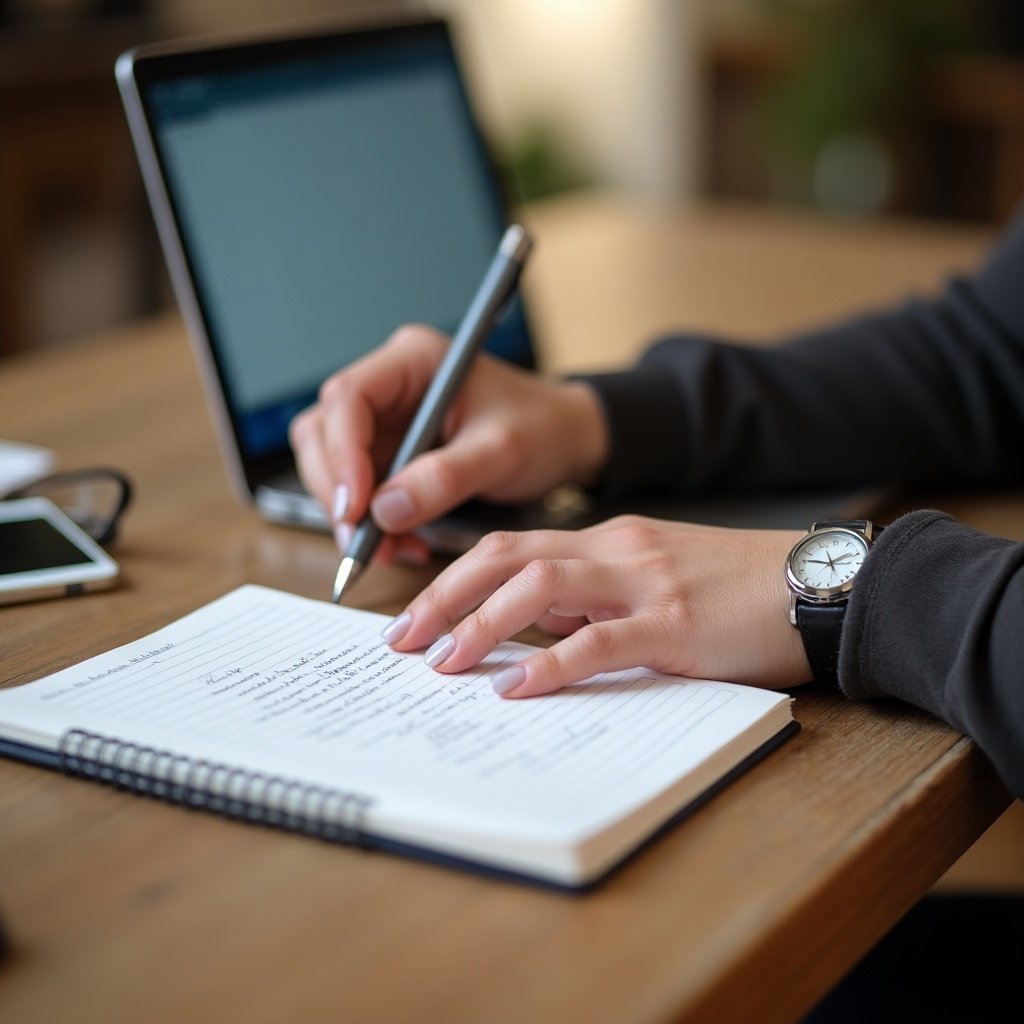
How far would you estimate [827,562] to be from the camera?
67 centimetres

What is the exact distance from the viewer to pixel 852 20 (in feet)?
13.4

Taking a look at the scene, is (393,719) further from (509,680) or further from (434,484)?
(434,484)

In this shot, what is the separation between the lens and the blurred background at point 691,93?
4066 mm

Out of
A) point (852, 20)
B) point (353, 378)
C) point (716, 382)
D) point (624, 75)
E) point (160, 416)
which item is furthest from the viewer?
point (624, 75)

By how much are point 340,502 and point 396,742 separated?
0.86 feet

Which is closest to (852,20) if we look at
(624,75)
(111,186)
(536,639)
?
(624,75)

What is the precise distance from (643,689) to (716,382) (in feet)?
1.30

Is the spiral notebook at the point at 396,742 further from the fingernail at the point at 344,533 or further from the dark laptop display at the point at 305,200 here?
the dark laptop display at the point at 305,200

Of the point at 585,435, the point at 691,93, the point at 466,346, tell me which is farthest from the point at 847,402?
the point at 691,93

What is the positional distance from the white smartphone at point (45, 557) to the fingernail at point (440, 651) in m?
0.25

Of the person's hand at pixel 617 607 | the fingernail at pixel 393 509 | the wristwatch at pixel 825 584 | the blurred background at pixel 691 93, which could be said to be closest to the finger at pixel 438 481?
the fingernail at pixel 393 509

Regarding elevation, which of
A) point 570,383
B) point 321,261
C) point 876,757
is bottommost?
point 876,757

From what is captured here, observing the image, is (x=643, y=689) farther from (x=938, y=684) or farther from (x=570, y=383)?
(x=570, y=383)

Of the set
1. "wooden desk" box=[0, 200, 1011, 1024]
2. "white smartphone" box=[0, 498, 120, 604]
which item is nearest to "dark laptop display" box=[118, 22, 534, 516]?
"white smartphone" box=[0, 498, 120, 604]
